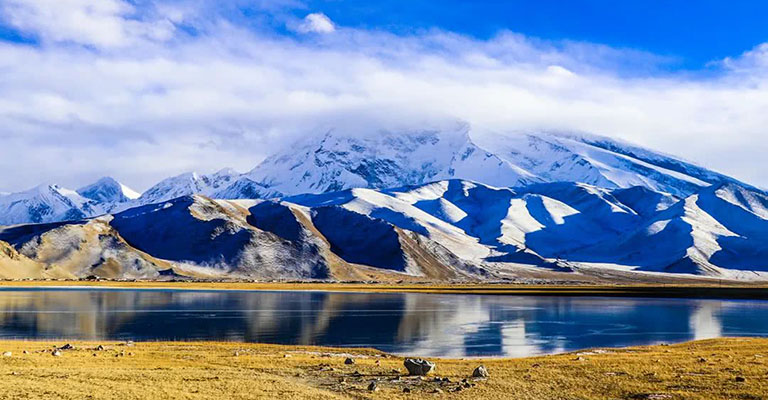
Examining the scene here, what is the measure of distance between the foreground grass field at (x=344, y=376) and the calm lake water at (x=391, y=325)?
14834 mm

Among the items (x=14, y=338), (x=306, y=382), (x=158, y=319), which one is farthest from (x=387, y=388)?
(x=158, y=319)

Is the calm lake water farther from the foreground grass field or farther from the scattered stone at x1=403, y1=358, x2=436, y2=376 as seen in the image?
the scattered stone at x1=403, y1=358, x2=436, y2=376

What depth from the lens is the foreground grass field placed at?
118 feet

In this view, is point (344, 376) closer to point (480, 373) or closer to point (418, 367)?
point (418, 367)

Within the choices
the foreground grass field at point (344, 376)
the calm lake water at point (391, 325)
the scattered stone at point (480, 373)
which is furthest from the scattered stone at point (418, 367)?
the calm lake water at point (391, 325)

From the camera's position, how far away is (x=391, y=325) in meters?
93.8

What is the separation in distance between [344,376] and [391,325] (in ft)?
168

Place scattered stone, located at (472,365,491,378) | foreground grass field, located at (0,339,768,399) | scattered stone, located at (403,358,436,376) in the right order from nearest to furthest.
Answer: foreground grass field, located at (0,339,768,399)
scattered stone, located at (472,365,491,378)
scattered stone, located at (403,358,436,376)

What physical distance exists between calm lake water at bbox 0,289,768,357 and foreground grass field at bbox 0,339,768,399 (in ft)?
48.7

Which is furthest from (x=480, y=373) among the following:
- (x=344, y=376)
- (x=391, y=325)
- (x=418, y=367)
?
(x=391, y=325)

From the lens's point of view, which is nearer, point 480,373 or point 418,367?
point 480,373

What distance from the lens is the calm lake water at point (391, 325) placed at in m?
74.6

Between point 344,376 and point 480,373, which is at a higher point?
point 480,373

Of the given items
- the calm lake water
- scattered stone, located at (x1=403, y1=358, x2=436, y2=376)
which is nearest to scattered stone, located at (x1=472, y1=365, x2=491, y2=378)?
scattered stone, located at (x1=403, y1=358, x2=436, y2=376)
